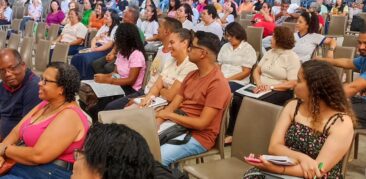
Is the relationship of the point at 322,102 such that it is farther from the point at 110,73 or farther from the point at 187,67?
the point at 110,73

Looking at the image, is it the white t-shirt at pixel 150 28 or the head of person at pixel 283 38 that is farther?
the white t-shirt at pixel 150 28

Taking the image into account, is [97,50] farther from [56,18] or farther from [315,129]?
[315,129]

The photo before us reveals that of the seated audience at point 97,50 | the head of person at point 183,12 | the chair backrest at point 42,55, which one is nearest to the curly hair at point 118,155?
the seated audience at point 97,50

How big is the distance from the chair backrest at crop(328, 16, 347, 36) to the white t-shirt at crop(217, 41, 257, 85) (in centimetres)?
377

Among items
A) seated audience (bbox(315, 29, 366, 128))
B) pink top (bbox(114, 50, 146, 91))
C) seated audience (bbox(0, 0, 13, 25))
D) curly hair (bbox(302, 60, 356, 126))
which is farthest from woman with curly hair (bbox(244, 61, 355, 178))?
seated audience (bbox(0, 0, 13, 25))

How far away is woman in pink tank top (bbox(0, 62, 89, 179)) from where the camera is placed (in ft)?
→ 6.78

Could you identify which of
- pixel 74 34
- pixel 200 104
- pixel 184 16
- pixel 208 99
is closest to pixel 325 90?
pixel 208 99

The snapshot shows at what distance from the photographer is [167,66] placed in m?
3.48

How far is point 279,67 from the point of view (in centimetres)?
375

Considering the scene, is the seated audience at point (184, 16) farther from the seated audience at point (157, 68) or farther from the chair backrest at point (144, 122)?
the chair backrest at point (144, 122)

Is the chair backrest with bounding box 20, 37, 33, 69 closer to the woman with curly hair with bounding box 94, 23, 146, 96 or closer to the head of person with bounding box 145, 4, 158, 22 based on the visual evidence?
the woman with curly hair with bounding box 94, 23, 146, 96

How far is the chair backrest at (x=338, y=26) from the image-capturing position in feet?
24.2

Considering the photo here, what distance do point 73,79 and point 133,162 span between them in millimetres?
1197

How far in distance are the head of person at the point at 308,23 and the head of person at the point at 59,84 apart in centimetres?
316
